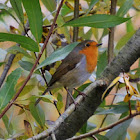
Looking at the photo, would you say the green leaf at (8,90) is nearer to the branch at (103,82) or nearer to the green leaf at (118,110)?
the branch at (103,82)

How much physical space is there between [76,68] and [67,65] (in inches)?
2.2

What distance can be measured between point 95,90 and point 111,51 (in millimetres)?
427

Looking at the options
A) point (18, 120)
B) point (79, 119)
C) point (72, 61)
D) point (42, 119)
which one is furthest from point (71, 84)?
point (79, 119)

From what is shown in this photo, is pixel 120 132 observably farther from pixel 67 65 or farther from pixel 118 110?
pixel 67 65

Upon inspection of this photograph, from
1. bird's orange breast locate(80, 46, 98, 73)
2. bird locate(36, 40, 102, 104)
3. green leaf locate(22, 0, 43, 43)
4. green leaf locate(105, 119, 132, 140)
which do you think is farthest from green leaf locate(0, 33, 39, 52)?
bird's orange breast locate(80, 46, 98, 73)

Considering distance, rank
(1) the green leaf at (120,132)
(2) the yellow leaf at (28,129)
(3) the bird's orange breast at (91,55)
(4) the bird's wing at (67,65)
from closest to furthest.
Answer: (2) the yellow leaf at (28,129)
(1) the green leaf at (120,132)
(4) the bird's wing at (67,65)
(3) the bird's orange breast at (91,55)

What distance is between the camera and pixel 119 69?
→ 0.98 meters

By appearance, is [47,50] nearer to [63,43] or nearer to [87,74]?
[63,43]

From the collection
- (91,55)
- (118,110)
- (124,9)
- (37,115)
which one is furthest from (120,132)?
(91,55)

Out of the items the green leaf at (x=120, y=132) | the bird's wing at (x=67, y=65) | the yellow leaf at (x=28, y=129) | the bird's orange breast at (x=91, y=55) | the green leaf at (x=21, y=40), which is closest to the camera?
the green leaf at (x=21, y=40)

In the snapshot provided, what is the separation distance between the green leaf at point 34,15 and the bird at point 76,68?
2.20 ft

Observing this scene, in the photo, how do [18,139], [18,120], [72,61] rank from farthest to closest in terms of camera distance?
[18,120]
[72,61]
[18,139]

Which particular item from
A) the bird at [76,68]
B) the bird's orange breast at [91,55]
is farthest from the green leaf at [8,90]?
the bird's orange breast at [91,55]

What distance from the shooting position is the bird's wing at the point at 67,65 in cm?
171
